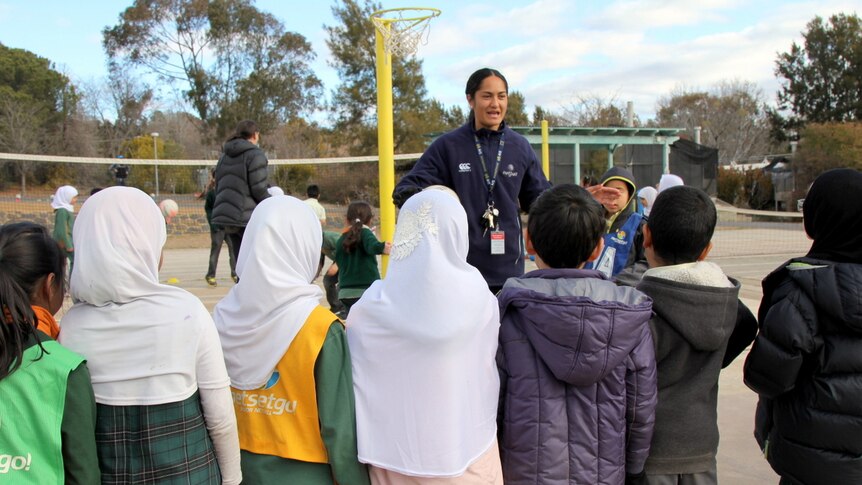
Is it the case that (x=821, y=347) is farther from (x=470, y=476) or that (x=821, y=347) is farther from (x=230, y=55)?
(x=230, y=55)

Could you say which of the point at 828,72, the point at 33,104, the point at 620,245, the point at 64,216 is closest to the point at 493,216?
the point at 620,245

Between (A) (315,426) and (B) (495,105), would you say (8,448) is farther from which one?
(B) (495,105)

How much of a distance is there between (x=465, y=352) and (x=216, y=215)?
18.4 feet

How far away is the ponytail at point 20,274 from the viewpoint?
1.91m

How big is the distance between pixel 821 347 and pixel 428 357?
56.9 inches

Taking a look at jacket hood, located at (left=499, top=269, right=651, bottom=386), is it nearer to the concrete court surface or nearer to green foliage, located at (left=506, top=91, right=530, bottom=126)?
the concrete court surface

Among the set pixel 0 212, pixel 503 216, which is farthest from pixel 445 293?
pixel 0 212

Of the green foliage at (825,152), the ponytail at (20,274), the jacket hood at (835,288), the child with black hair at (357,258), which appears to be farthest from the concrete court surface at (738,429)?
the green foliage at (825,152)

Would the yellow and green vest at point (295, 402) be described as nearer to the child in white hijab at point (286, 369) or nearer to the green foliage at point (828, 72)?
the child in white hijab at point (286, 369)

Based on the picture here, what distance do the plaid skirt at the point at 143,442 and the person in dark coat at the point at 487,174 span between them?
6.30 ft

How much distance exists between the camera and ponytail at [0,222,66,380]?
1.91m

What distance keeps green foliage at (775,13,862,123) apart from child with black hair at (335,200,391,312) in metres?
44.5

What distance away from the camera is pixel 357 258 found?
6207mm

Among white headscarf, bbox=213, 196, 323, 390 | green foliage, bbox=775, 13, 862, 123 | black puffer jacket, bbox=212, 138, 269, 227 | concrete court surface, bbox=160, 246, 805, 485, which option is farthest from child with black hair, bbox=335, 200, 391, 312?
green foliage, bbox=775, 13, 862, 123
